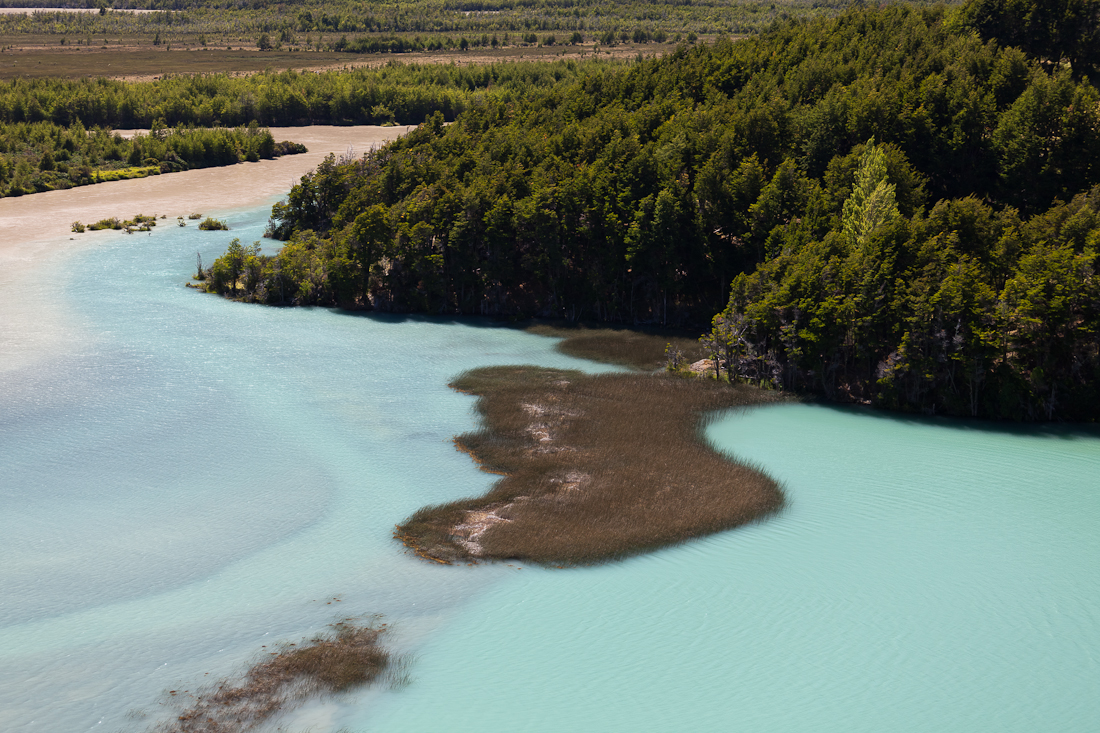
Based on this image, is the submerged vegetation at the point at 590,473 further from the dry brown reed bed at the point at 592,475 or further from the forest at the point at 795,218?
the forest at the point at 795,218

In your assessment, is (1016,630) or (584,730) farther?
(1016,630)

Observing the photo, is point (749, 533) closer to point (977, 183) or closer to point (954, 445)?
point (954, 445)

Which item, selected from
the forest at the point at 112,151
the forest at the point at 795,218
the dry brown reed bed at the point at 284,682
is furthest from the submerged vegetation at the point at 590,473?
the forest at the point at 112,151

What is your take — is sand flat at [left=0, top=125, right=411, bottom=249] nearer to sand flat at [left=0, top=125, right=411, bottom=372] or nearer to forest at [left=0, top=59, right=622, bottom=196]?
sand flat at [left=0, top=125, right=411, bottom=372]

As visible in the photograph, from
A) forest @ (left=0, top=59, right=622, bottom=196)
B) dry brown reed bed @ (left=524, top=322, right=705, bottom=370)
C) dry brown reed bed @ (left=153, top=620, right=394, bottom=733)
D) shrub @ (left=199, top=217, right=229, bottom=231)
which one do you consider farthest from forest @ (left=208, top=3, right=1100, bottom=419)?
forest @ (left=0, top=59, right=622, bottom=196)

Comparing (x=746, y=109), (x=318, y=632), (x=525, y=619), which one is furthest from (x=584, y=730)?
(x=746, y=109)

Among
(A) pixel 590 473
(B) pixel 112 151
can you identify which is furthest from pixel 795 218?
(B) pixel 112 151
